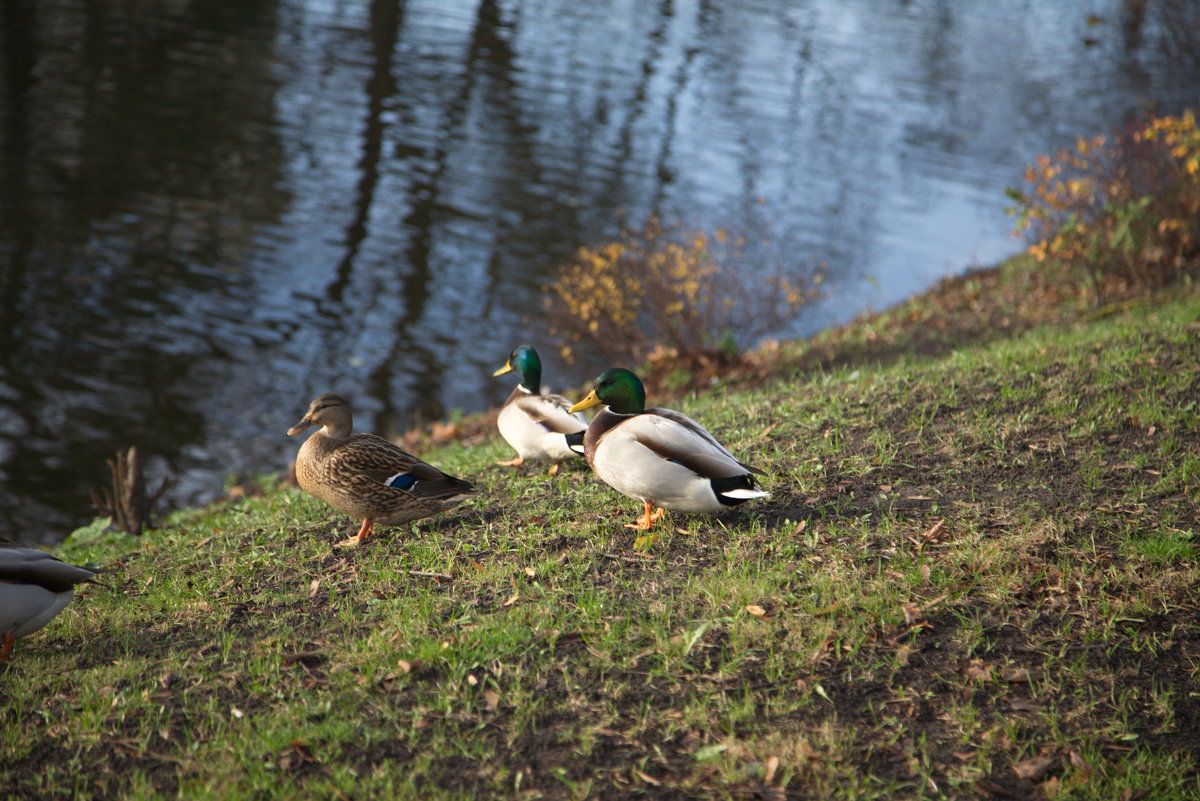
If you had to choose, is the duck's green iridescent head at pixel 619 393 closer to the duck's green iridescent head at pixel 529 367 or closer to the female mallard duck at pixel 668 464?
the female mallard duck at pixel 668 464

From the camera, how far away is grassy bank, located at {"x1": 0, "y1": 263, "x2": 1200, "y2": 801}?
339 centimetres

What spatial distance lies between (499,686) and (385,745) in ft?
1.59

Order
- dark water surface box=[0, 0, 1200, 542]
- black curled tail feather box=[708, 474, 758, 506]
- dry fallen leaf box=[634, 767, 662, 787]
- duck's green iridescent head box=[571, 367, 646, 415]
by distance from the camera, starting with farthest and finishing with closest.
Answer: dark water surface box=[0, 0, 1200, 542] → duck's green iridescent head box=[571, 367, 646, 415] → black curled tail feather box=[708, 474, 758, 506] → dry fallen leaf box=[634, 767, 662, 787]

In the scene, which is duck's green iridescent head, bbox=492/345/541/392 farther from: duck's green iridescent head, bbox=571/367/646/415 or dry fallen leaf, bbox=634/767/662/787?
dry fallen leaf, bbox=634/767/662/787

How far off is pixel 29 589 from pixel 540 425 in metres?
2.76

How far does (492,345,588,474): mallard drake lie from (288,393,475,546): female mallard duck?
0.85 m

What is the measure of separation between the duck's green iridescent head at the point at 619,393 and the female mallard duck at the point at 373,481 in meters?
0.84

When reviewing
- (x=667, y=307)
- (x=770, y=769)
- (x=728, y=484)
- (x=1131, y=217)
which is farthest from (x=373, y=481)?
(x=1131, y=217)

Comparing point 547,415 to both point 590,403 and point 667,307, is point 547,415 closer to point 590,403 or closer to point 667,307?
point 590,403

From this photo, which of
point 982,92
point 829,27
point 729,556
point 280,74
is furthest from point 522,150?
point 829,27

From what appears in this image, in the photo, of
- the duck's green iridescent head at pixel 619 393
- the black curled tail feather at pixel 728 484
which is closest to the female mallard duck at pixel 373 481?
the duck's green iridescent head at pixel 619 393

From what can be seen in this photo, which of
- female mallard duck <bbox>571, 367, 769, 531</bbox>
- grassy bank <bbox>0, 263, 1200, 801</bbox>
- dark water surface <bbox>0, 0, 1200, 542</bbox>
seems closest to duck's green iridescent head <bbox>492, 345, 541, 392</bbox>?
grassy bank <bbox>0, 263, 1200, 801</bbox>

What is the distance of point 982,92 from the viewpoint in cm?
2645

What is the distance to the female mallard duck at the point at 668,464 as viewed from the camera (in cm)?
443
